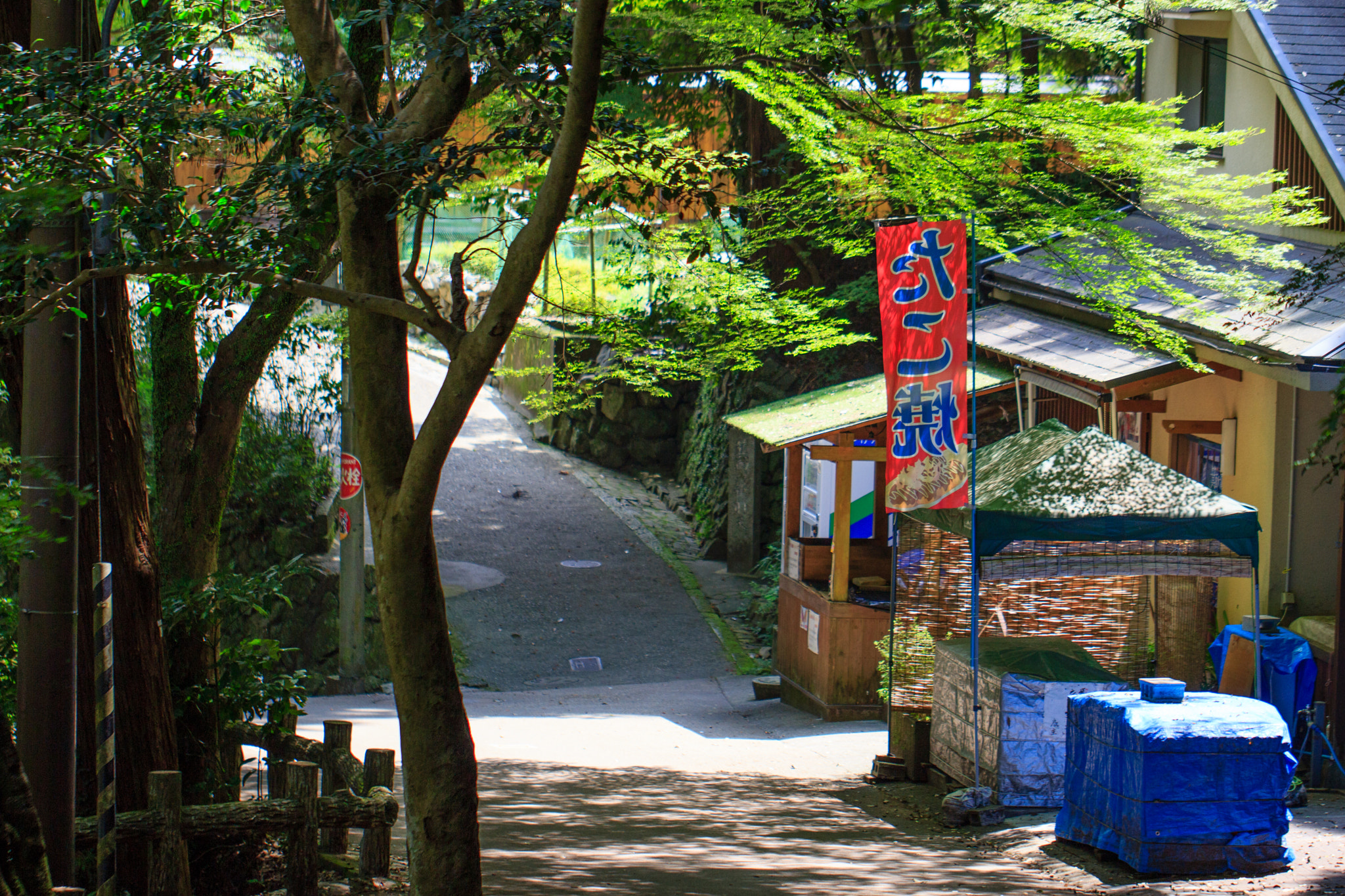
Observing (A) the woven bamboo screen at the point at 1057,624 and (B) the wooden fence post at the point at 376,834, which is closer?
(B) the wooden fence post at the point at 376,834

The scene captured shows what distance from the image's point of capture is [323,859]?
682 centimetres

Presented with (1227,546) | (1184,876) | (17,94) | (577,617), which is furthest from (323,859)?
(577,617)

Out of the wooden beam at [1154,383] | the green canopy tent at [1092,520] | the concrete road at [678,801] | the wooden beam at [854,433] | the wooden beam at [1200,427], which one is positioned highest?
the wooden beam at [1154,383]

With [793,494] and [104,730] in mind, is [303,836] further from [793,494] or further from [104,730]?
[793,494]

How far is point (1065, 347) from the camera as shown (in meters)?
11.8

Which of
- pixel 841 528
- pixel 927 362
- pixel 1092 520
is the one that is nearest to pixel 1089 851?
pixel 1092 520

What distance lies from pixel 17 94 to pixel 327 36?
152 cm

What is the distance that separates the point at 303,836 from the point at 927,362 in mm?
5622

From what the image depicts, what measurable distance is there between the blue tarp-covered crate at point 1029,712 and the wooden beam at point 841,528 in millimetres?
3726

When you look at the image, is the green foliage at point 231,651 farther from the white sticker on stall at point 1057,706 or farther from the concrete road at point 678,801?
the white sticker on stall at point 1057,706

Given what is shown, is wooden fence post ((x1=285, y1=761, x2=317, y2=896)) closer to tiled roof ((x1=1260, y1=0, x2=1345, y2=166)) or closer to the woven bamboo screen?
the woven bamboo screen

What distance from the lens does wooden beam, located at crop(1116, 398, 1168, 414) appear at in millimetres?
12445

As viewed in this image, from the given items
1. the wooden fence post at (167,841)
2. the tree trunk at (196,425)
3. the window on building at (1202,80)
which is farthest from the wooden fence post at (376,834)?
the window on building at (1202,80)

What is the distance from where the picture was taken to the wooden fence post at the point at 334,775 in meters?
6.94
